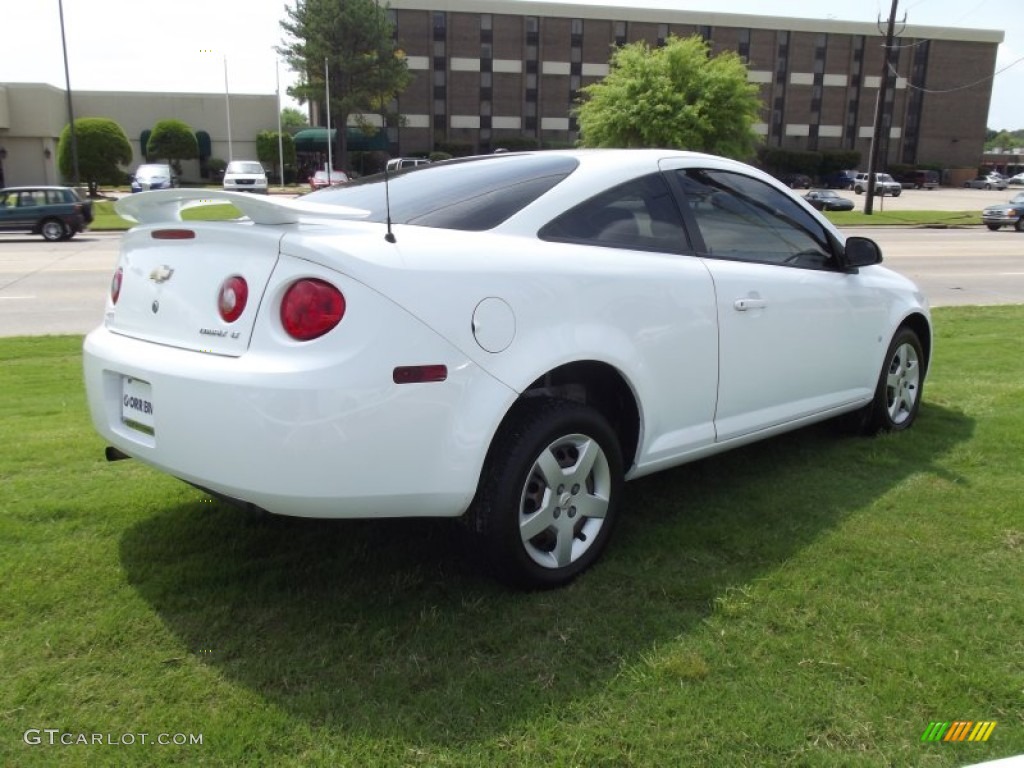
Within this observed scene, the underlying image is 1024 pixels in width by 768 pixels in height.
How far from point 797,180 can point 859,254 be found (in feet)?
242

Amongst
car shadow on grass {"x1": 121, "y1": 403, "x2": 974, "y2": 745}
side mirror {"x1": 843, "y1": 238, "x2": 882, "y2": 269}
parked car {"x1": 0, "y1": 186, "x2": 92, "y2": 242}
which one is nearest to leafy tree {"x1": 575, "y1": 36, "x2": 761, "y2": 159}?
parked car {"x1": 0, "y1": 186, "x2": 92, "y2": 242}

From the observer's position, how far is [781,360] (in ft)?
13.4

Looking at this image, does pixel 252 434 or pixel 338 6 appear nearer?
pixel 252 434

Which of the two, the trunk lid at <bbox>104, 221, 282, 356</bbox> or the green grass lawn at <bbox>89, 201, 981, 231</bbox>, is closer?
the trunk lid at <bbox>104, 221, 282, 356</bbox>

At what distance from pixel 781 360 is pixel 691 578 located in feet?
4.35

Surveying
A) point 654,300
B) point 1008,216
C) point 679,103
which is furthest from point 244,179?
point 654,300

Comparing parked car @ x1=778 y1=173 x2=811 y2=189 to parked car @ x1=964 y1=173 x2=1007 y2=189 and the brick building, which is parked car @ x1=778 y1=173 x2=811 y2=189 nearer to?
the brick building

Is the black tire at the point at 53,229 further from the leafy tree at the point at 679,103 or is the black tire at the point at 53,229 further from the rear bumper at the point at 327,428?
the rear bumper at the point at 327,428

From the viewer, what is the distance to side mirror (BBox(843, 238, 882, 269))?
4.54 meters

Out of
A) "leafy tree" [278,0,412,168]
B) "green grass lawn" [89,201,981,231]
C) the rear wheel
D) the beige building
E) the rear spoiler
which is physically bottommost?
"green grass lawn" [89,201,981,231]

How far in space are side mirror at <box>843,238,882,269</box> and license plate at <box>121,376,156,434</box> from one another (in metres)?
3.51

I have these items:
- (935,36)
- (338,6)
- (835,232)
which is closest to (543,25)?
(338,6)

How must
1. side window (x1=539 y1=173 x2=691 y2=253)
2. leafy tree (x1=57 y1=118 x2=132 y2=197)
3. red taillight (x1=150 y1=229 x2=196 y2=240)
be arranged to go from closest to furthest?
red taillight (x1=150 y1=229 x2=196 y2=240), side window (x1=539 y1=173 x2=691 y2=253), leafy tree (x1=57 y1=118 x2=132 y2=197)

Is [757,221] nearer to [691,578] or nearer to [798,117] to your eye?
[691,578]
